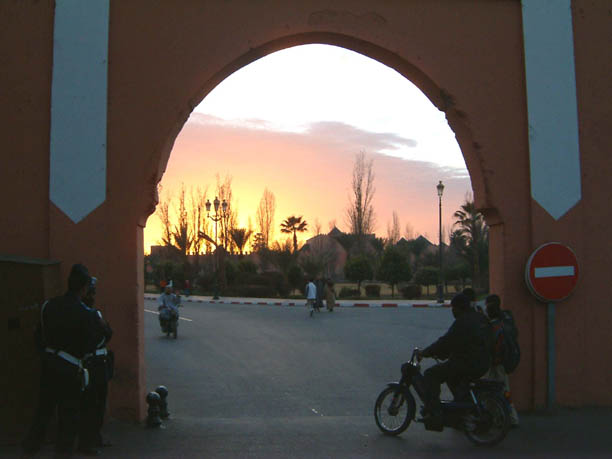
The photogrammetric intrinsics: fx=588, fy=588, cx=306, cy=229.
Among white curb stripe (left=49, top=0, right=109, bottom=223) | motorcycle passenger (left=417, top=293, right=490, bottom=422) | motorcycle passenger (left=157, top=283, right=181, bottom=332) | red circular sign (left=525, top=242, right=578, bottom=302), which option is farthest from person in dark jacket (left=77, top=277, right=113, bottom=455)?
motorcycle passenger (left=157, top=283, right=181, bottom=332)

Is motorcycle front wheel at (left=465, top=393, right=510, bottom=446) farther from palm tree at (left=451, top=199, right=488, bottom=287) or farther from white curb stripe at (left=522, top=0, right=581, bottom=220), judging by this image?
palm tree at (left=451, top=199, right=488, bottom=287)

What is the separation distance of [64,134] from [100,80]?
71 centimetres

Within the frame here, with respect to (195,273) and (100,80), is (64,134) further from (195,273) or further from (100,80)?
(195,273)

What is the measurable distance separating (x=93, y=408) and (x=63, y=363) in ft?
2.23

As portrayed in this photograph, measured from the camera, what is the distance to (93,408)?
5.40m

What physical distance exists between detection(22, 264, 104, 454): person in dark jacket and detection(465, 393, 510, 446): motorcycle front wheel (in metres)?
3.58

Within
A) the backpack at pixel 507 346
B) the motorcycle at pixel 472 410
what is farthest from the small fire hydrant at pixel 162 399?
the backpack at pixel 507 346

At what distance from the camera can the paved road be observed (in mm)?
5590

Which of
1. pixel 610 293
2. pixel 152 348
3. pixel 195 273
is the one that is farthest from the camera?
pixel 195 273

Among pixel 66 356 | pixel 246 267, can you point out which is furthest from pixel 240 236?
pixel 66 356

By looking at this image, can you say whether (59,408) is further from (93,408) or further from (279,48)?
(279,48)

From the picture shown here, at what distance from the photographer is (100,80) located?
6.45 m

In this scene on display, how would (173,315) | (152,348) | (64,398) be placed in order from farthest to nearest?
(173,315)
(152,348)
(64,398)

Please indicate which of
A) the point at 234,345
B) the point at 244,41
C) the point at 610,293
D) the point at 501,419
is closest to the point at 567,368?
the point at 610,293
